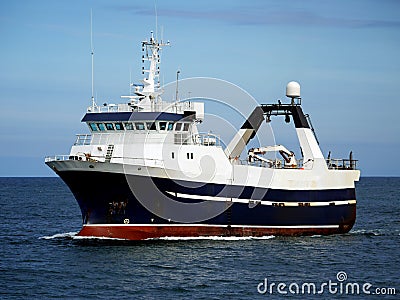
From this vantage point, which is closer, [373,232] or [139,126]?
[139,126]

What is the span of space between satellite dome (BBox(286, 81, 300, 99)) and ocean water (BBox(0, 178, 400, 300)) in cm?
798

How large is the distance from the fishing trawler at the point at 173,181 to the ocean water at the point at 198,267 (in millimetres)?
791

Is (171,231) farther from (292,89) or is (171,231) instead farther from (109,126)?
(292,89)

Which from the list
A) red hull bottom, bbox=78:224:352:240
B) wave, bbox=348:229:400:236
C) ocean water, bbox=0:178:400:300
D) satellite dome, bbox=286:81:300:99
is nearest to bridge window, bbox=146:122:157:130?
red hull bottom, bbox=78:224:352:240

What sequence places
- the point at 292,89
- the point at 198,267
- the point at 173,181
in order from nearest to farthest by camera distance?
the point at 198,267 < the point at 173,181 < the point at 292,89

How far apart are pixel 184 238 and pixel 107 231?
351cm

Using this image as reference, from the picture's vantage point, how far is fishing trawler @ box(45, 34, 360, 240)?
114 ft

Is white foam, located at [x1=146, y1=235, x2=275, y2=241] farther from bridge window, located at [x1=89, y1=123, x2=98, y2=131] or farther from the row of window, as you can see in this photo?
bridge window, located at [x1=89, y1=123, x2=98, y2=131]

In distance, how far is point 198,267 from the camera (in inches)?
1203

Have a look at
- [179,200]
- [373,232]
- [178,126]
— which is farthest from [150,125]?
[373,232]

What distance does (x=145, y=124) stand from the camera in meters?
36.2

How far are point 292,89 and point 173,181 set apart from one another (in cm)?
1105

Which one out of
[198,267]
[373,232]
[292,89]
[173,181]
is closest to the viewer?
[198,267]

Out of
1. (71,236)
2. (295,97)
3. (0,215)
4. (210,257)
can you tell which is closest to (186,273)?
(210,257)
